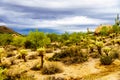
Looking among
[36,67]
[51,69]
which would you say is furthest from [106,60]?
[36,67]

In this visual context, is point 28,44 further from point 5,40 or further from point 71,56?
point 5,40

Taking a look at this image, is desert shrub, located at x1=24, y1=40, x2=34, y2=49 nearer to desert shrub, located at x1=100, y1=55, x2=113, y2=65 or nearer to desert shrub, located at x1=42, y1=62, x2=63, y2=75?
desert shrub, located at x1=42, y1=62, x2=63, y2=75

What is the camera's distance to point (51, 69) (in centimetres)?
1934

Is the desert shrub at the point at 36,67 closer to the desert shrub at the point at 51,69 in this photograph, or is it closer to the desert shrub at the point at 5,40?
the desert shrub at the point at 51,69

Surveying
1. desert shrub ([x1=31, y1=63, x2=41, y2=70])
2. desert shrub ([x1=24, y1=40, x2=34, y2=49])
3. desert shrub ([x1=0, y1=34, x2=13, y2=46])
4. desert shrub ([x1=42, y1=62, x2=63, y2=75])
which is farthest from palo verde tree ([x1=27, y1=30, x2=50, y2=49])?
desert shrub ([x1=0, y1=34, x2=13, y2=46])

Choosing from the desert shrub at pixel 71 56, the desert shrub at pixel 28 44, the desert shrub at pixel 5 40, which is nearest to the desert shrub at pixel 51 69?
the desert shrub at pixel 71 56

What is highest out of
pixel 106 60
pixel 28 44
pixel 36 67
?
pixel 28 44

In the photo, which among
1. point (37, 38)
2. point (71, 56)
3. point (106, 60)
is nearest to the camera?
point (106, 60)

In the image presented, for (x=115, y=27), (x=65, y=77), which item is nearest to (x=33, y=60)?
(x=65, y=77)

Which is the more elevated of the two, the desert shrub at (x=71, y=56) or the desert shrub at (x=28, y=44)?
the desert shrub at (x=28, y=44)

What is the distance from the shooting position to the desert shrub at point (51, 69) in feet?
63.3

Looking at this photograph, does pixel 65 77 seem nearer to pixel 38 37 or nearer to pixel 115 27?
pixel 38 37

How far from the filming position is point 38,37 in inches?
1253

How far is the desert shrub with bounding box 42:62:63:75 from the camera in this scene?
19281mm
